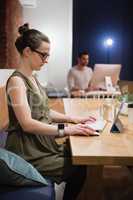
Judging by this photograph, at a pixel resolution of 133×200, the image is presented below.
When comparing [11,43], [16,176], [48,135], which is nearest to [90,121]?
[48,135]

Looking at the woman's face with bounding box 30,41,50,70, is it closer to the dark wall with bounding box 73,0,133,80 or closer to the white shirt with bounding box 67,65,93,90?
the white shirt with bounding box 67,65,93,90

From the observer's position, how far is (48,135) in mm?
1840

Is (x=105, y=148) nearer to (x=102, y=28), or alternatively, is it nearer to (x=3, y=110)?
(x=3, y=110)

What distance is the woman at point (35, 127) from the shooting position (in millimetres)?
1789

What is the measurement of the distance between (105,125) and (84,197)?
474 mm

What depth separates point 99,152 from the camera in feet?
5.07

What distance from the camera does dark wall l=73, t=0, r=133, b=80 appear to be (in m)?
7.62

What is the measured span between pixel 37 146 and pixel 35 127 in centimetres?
14

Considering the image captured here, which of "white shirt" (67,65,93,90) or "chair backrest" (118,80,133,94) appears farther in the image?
"white shirt" (67,65,93,90)

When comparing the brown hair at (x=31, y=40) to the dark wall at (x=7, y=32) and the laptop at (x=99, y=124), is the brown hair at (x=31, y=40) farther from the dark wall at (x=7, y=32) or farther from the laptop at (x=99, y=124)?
the dark wall at (x=7, y=32)

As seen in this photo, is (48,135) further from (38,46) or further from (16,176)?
(38,46)

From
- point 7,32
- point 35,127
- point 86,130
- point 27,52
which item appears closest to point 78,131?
point 86,130

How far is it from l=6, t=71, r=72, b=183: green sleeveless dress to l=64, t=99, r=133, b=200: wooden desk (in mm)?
156

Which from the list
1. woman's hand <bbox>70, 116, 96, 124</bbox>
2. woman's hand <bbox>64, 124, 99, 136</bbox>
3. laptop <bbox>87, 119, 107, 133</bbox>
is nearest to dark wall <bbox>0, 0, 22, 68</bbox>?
woman's hand <bbox>70, 116, 96, 124</bbox>
